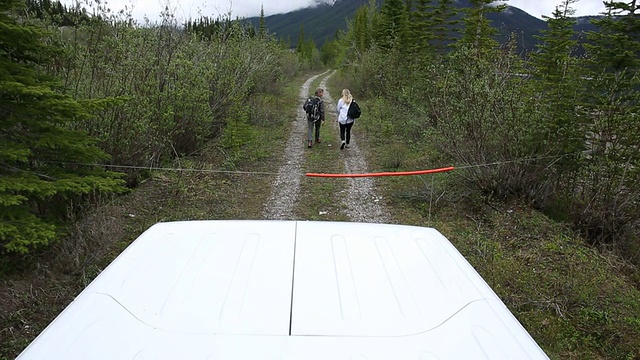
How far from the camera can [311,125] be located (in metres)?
Answer: 12.8

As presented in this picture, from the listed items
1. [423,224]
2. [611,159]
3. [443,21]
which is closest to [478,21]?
[443,21]

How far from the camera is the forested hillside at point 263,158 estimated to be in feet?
15.0

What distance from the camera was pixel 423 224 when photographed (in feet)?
25.0

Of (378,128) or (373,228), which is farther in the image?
(378,128)

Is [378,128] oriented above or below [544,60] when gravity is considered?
below

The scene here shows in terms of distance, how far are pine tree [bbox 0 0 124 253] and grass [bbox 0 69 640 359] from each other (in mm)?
581

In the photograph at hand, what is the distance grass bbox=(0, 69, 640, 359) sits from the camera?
14.9 ft

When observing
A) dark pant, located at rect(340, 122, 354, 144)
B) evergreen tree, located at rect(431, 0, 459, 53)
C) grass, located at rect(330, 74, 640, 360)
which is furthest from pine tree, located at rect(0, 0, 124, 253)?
evergreen tree, located at rect(431, 0, 459, 53)

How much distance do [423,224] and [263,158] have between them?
209 inches

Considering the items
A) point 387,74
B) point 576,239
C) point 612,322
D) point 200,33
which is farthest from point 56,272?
point 387,74

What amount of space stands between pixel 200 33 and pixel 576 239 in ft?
33.7

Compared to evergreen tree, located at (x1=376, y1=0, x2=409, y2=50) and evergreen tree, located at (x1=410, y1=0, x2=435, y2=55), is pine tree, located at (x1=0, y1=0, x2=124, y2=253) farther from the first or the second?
evergreen tree, located at (x1=376, y1=0, x2=409, y2=50)

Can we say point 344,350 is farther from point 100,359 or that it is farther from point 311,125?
point 311,125

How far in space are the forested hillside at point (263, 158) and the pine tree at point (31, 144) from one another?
24 mm
